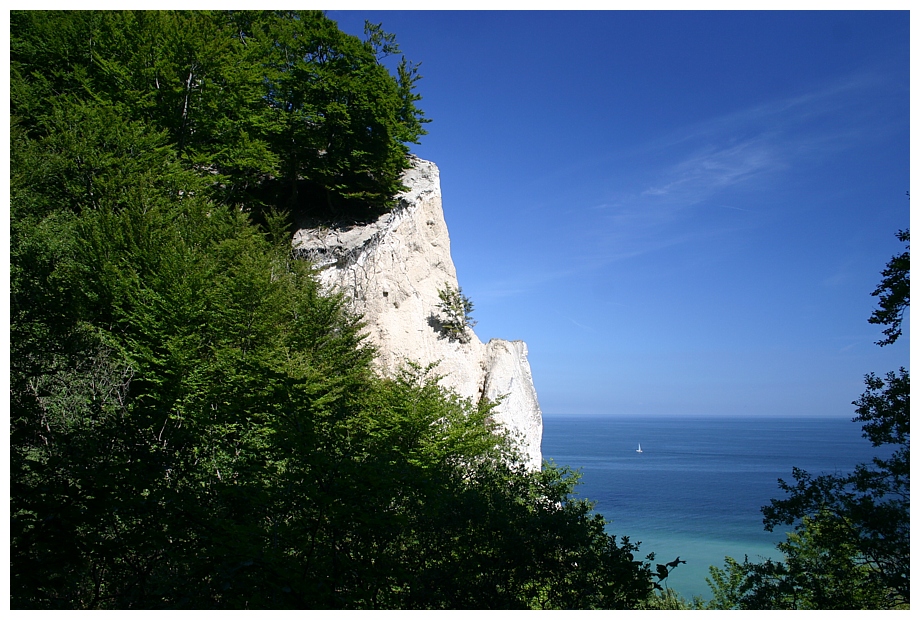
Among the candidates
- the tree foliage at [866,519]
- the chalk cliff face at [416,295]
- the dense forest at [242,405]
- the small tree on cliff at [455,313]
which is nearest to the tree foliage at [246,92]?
the dense forest at [242,405]

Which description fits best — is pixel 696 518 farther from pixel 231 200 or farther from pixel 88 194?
pixel 88 194

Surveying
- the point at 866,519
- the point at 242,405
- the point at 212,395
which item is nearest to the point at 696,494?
the point at 866,519

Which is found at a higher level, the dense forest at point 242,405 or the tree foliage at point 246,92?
the tree foliage at point 246,92

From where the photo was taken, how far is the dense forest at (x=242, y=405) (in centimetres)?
559

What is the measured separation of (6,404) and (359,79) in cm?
2092

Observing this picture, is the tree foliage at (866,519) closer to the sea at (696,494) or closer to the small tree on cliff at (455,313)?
the sea at (696,494)

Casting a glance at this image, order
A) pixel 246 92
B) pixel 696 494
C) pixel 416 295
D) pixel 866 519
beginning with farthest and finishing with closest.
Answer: pixel 696 494, pixel 416 295, pixel 246 92, pixel 866 519

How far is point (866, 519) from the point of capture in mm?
7273

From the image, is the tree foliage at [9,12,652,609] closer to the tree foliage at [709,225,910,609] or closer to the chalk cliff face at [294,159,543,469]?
the chalk cliff face at [294,159,543,469]

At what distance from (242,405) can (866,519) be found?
11.2 meters

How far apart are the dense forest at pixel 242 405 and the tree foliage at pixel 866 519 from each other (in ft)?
0.15

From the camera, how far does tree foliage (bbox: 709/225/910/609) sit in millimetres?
7133

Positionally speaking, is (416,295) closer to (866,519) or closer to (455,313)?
(455,313)

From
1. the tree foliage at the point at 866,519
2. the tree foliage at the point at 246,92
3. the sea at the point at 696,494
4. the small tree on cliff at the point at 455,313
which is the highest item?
the tree foliage at the point at 246,92
